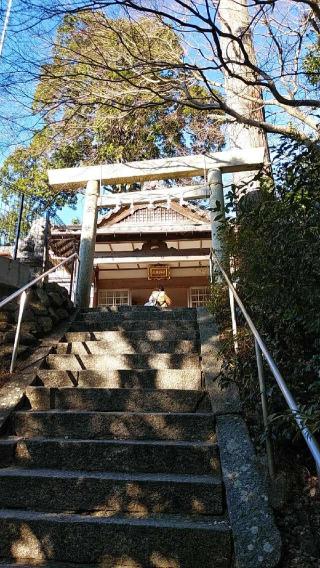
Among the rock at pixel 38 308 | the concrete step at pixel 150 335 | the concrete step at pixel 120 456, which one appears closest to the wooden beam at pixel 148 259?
the rock at pixel 38 308

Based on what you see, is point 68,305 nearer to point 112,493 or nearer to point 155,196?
point 155,196

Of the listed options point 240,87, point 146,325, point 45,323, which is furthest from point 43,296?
point 240,87

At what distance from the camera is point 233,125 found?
7914mm

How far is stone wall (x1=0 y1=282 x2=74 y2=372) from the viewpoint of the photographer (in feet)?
13.7

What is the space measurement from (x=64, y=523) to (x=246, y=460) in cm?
106

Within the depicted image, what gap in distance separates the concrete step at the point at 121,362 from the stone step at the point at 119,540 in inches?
68.4

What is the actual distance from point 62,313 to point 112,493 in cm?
308

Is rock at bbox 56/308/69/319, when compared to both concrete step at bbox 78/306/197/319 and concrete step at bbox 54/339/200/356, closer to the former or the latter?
concrete step at bbox 78/306/197/319

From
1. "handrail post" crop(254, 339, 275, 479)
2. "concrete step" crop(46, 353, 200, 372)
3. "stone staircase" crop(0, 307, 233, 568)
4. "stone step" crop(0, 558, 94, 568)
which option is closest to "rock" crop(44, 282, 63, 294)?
"stone staircase" crop(0, 307, 233, 568)

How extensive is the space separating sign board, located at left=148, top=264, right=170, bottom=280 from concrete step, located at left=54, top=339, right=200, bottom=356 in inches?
316

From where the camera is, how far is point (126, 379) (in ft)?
12.2

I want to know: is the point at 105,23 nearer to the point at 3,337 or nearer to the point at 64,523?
the point at 3,337

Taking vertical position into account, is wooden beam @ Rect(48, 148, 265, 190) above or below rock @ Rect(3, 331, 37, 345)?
above

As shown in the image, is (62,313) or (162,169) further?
(162,169)
